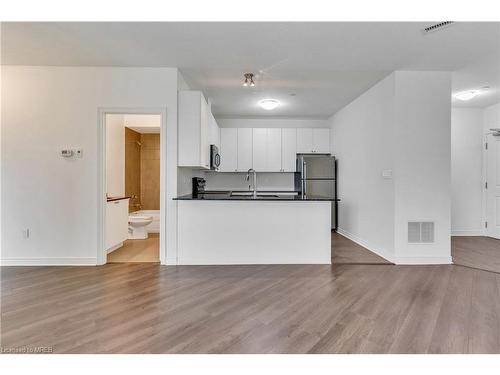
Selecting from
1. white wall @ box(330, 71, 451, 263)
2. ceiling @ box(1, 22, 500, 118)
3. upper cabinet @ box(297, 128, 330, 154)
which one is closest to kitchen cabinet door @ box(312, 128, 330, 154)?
upper cabinet @ box(297, 128, 330, 154)

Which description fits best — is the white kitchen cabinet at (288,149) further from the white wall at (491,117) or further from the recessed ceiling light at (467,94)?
the white wall at (491,117)

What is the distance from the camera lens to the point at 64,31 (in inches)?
108

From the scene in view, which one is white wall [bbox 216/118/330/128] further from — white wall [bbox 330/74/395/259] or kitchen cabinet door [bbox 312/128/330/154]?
white wall [bbox 330/74/395/259]

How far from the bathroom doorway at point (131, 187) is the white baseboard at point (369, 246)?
10.6ft

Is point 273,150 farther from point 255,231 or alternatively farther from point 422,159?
point 422,159

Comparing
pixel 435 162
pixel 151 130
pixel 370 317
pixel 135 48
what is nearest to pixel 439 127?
pixel 435 162

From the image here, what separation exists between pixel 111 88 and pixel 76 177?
1299 mm

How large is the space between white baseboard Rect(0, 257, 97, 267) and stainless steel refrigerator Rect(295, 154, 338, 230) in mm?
4262

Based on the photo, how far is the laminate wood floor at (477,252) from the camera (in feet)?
12.3

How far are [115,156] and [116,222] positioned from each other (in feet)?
4.95

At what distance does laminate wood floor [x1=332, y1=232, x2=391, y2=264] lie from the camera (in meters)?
3.83

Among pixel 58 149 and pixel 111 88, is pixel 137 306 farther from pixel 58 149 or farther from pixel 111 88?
pixel 111 88

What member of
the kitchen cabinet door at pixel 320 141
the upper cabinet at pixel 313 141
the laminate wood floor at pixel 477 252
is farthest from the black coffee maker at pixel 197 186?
the laminate wood floor at pixel 477 252

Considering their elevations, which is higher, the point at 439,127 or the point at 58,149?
the point at 439,127
